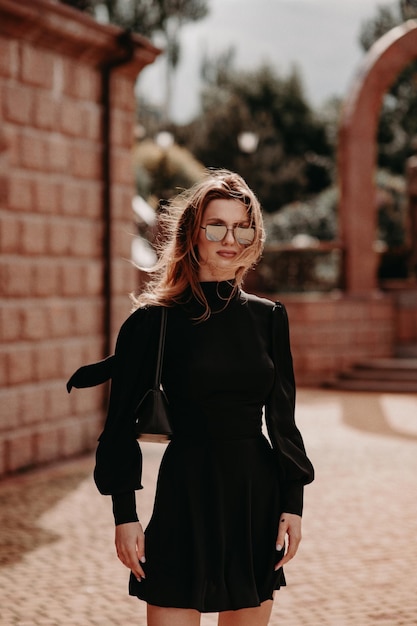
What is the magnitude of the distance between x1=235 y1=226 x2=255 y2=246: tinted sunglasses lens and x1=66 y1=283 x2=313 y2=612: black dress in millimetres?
157

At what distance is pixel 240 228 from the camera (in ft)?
8.72

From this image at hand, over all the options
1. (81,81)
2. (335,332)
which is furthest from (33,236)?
(335,332)

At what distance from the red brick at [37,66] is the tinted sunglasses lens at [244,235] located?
234 inches

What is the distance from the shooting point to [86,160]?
9008 millimetres

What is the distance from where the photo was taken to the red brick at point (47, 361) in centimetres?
822

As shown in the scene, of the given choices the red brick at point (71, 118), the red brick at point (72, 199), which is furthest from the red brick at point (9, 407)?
the red brick at point (71, 118)

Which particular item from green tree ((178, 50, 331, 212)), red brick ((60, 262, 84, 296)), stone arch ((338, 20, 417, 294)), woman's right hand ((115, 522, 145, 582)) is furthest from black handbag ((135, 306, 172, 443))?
green tree ((178, 50, 331, 212))

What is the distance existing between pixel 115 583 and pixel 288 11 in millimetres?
149837

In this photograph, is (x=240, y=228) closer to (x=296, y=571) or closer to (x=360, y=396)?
(x=296, y=571)

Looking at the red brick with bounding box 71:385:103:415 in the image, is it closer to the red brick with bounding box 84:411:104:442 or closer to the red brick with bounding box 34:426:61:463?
the red brick with bounding box 84:411:104:442

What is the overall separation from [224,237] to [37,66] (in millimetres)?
6140

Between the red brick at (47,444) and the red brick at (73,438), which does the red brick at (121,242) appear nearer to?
the red brick at (73,438)

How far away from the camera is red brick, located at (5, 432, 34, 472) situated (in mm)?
7801

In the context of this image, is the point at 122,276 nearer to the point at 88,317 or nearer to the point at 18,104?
the point at 88,317
